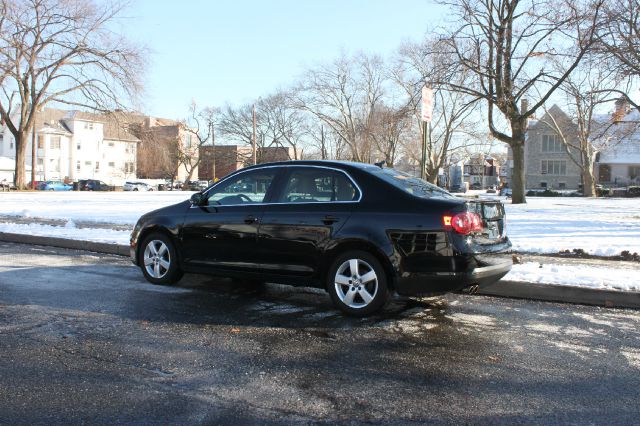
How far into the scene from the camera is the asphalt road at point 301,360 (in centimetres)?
323

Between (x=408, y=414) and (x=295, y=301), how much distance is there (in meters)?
3.16

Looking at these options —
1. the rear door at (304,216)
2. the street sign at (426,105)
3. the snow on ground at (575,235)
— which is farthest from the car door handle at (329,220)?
the snow on ground at (575,235)

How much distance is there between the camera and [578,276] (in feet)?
23.4

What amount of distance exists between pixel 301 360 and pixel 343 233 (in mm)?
1612

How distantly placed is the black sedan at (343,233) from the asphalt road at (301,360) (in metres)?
0.42

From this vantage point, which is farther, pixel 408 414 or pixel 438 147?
pixel 438 147

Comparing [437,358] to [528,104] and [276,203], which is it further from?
[528,104]

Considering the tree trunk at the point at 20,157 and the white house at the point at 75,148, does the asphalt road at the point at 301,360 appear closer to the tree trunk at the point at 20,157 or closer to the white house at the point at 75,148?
the tree trunk at the point at 20,157

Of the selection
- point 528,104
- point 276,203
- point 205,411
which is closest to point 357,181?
point 276,203

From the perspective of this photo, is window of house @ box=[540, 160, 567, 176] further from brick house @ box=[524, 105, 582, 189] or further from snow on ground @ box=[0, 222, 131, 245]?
snow on ground @ box=[0, 222, 131, 245]

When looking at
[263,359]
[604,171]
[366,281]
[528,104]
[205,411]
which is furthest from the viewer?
[604,171]

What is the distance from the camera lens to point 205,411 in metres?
3.19

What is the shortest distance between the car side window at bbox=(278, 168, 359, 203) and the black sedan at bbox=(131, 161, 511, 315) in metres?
0.01

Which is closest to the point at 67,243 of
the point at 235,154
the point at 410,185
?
the point at 410,185
